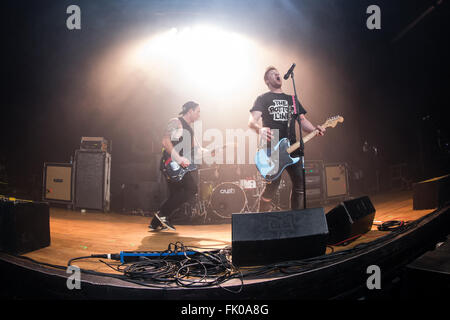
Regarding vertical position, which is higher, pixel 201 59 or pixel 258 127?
pixel 201 59

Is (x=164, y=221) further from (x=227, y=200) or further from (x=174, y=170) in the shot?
(x=227, y=200)

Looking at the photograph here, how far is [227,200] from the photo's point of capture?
11.7ft

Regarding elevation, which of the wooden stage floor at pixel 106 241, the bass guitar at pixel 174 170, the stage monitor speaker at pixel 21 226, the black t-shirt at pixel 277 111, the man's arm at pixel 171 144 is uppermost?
the black t-shirt at pixel 277 111

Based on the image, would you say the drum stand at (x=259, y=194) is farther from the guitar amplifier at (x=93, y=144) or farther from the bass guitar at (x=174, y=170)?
the guitar amplifier at (x=93, y=144)

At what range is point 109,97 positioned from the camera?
489cm

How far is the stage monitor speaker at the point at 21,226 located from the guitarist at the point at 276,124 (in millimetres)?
1899

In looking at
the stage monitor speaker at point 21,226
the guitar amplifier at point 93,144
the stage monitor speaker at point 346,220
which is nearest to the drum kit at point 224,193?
the stage monitor speaker at point 346,220

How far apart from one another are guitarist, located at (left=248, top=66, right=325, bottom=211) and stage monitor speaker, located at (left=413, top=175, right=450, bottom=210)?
5.04ft

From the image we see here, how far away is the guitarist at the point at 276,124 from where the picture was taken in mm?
→ 2238

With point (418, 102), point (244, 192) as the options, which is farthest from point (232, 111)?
point (418, 102)

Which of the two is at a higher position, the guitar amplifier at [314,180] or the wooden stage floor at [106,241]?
the guitar amplifier at [314,180]

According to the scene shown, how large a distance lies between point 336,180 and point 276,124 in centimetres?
324

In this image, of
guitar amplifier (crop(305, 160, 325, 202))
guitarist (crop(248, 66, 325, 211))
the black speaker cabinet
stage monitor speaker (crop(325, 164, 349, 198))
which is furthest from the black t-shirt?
the black speaker cabinet

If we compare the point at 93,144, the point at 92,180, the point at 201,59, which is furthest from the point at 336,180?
the point at 93,144
